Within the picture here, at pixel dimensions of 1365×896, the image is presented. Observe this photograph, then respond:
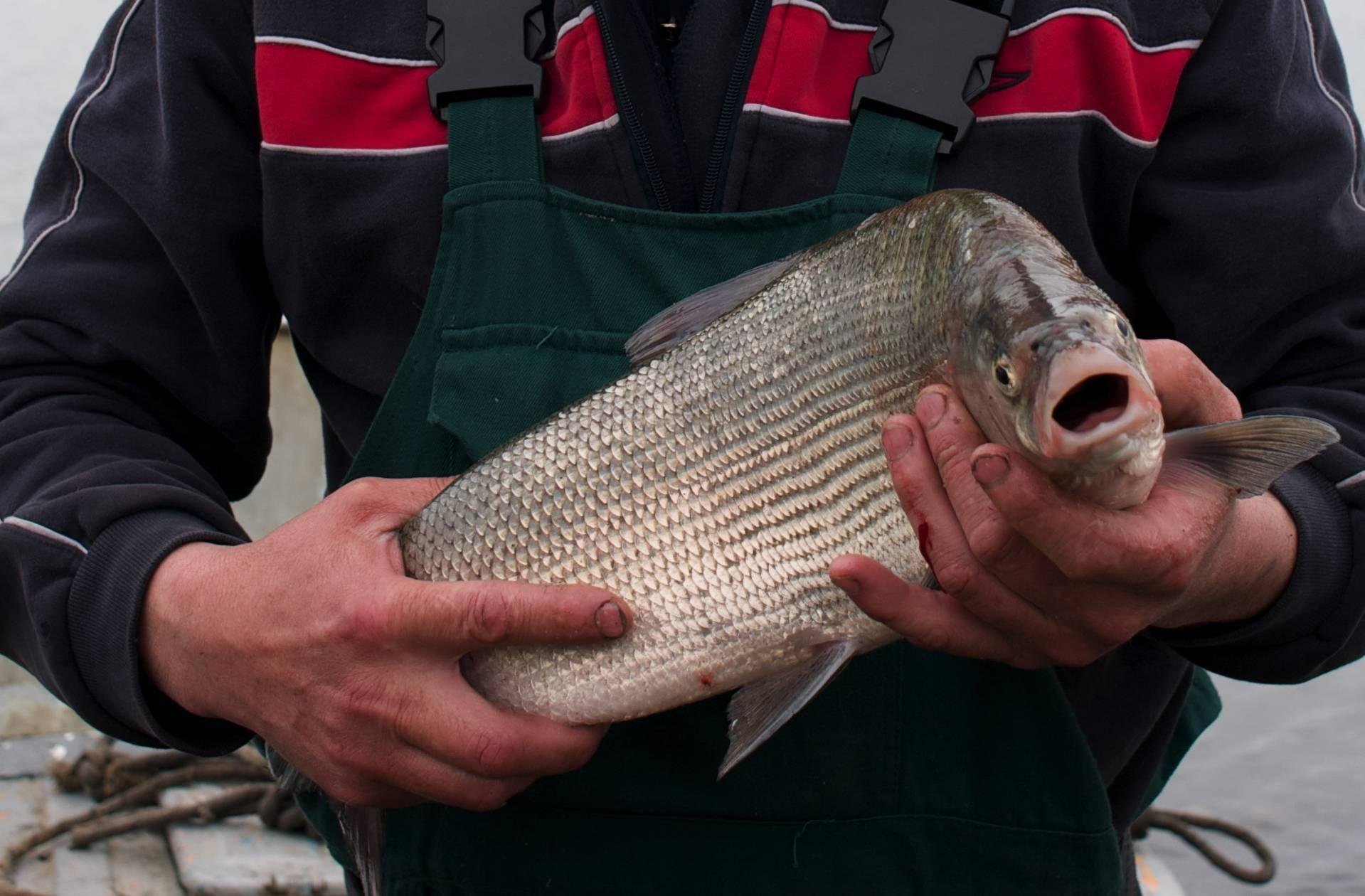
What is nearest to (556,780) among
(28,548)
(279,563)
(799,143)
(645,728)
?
(645,728)

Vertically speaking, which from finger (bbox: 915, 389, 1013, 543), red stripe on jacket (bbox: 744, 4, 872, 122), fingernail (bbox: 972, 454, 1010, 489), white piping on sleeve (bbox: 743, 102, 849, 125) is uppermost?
red stripe on jacket (bbox: 744, 4, 872, 122)

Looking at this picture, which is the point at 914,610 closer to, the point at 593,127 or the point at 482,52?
the point at 593,127

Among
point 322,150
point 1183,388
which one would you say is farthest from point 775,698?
point 322,150

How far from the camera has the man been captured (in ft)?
4.81

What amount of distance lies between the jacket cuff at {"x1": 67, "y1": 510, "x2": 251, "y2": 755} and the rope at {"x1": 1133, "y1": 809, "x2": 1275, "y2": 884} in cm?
244

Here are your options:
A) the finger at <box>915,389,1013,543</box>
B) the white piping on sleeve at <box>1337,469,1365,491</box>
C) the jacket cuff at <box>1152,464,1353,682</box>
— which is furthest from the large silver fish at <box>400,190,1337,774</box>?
the white piping on sleeve at <box>1337,469,1365,491</box>

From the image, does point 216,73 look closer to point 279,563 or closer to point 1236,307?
point 279,563

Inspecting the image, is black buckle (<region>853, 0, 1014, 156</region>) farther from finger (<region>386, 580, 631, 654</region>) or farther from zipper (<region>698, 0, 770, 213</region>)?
finger (<region>386, 580, 631, 654</region>)

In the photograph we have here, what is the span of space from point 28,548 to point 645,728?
74 cm

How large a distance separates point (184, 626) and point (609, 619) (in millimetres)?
473

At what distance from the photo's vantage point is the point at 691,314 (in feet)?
4.77

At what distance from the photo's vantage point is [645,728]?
1.57m

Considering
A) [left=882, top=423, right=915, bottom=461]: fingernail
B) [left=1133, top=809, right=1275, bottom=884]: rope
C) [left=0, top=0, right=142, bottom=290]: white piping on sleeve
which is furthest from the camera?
[left=1133, top=809, right=1275, bottom=884]: rope

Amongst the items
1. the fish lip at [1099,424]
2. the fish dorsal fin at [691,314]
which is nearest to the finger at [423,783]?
the fish dorsal fin at [691,314]
